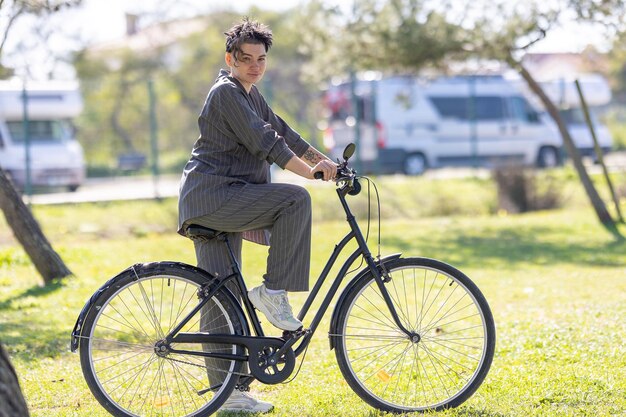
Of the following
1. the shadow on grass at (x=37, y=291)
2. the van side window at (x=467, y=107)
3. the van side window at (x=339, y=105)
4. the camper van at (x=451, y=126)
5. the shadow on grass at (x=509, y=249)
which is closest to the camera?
the shadow on grass at (x=37, y=291)

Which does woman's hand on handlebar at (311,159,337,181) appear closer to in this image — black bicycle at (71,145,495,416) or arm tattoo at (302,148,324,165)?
black bicycle at (71,145,495,416)

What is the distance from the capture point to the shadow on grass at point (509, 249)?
1173 cm

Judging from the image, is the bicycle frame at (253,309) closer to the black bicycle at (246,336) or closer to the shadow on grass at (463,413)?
the black bicycle at (246,336)

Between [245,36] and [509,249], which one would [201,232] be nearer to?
[245,36]

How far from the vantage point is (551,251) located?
492 inches

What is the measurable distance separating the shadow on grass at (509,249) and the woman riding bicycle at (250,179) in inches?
267

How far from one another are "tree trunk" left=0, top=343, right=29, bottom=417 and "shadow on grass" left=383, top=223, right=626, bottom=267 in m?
8.02

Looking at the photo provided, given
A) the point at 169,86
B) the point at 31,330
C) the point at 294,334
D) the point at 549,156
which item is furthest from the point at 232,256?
the point at 549,156

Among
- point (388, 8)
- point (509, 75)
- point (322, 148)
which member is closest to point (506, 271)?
point (388, 8)

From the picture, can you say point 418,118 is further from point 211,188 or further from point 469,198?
point 211,188

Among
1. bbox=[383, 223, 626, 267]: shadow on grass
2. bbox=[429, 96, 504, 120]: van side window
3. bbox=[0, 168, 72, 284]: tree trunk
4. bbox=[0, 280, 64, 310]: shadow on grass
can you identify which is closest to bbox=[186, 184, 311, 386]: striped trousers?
bbox=[0, 280, 64, 310]: shadow on grass

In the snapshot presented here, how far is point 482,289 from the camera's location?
9.46 meters

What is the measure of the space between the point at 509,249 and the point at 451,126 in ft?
44.3

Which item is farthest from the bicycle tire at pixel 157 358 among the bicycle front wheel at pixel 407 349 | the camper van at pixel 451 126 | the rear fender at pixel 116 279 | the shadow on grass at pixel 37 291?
the camper van at pixel 451 126
